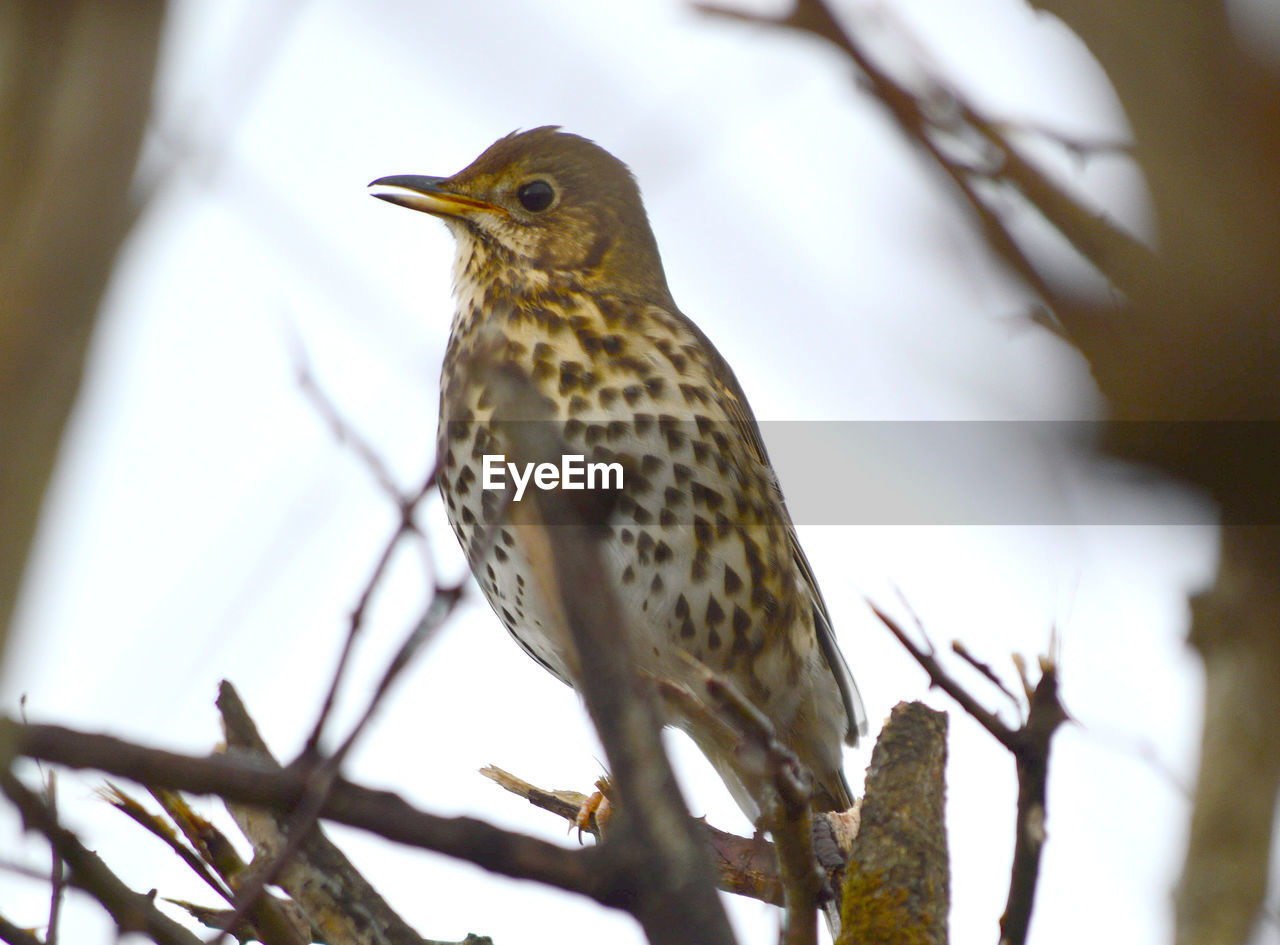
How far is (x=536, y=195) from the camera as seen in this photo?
598cm

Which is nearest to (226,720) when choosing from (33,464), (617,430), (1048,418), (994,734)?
(617,430)

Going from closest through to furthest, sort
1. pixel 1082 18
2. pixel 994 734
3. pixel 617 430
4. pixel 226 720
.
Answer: pixel 1082 18 → pixel 994 734 → pixel 226 720 → pixel 617 430

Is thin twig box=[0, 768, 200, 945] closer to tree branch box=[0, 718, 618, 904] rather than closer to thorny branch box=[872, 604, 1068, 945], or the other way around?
tree branch box=[0, 718, 618, 904]

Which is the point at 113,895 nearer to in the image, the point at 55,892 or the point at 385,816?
the point at 55,892

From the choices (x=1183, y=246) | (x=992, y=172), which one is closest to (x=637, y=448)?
(x=992, y=172)

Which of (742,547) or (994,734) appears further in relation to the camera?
(742,547)

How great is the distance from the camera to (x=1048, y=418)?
1.55 metres

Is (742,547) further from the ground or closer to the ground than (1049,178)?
further from the ground

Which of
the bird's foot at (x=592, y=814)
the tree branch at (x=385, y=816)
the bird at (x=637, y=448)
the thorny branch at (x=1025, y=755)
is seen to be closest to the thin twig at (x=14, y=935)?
the tree branch at (x=385, y=816)

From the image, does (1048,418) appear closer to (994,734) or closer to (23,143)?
(994,734)

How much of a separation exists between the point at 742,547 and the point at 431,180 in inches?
82.8

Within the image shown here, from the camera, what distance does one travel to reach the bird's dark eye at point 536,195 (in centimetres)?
595

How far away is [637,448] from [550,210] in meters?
1.50

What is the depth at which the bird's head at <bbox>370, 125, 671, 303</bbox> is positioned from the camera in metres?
5.77
